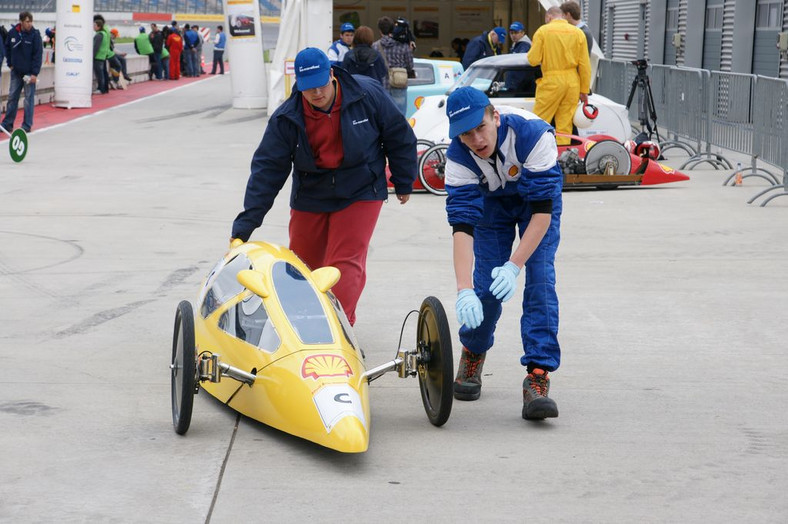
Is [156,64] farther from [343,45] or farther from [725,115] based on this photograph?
[725,115]

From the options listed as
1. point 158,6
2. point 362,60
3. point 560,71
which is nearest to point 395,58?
point 362,60

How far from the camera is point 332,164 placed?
6258 mm

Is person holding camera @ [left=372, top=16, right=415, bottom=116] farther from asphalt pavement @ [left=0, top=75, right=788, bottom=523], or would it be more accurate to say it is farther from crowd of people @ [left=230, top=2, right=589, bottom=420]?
crowd of people @ [left=230, top=2, right=589, bottom=420]

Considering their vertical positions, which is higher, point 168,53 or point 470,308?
point 168,53

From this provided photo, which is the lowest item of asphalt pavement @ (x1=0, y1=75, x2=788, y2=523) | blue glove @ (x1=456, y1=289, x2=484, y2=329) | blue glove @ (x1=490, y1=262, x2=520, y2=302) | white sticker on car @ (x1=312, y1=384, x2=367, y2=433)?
asphalt pavement @ (x1=0, y1=75, x2=788, y2=523)

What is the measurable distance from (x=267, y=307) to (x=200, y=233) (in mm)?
5483

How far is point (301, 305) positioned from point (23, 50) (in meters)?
14.8

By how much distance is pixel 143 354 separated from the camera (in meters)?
6.62

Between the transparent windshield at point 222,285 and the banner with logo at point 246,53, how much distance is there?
66.9 ft

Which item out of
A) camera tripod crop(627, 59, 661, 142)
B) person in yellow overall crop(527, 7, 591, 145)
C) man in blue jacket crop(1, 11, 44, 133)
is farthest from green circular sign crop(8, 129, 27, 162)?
camera tripod crop(627, 59, 661, 142)

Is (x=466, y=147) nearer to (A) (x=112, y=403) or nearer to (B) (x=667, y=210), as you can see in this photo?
(A) (x=112, y=403)

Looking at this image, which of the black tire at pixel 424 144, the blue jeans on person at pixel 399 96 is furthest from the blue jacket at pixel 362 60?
the black tire at pixel 424 144

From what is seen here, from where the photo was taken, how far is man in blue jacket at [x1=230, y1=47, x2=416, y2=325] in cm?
610

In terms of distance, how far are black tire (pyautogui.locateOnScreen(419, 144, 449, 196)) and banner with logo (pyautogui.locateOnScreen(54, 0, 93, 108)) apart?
521 inches
